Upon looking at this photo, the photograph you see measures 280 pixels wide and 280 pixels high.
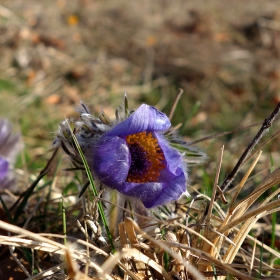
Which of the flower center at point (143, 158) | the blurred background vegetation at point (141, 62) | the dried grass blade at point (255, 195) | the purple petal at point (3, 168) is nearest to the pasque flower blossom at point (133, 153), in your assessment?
the flower center at point (143, 158)

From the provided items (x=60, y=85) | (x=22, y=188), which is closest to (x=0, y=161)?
(x=22, y=188)

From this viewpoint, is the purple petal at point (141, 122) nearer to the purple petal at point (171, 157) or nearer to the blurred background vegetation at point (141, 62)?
the purple petal at point (171, 157)

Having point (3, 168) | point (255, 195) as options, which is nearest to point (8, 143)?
point (3, 168)

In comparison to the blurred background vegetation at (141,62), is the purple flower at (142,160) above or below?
above

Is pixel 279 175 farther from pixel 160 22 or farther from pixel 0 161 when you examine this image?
pixel 160 22

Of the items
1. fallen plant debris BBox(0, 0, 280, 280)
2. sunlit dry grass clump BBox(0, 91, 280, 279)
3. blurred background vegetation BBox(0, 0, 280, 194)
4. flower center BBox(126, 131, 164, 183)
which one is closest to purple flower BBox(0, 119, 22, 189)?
fallen plant debris BBox(0, 0, 280, 280)

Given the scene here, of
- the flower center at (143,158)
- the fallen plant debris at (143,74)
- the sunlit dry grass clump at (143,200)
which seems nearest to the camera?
the sunlit dry grass clump at (143,200)
